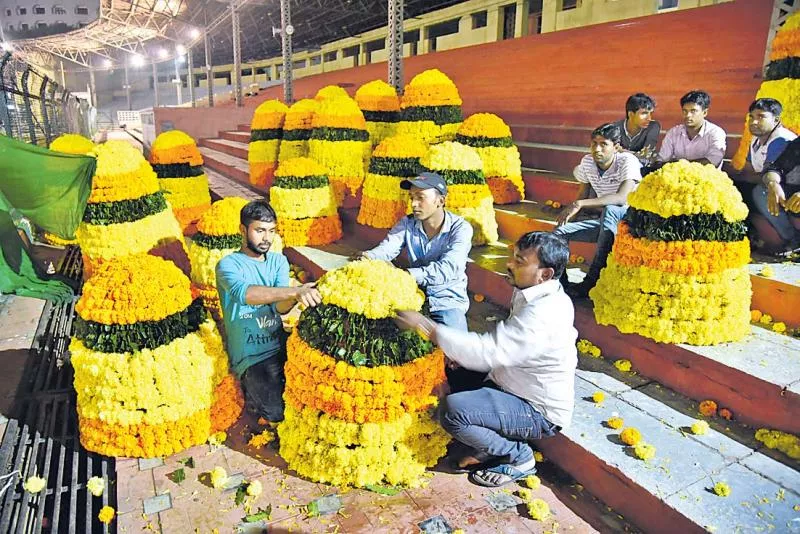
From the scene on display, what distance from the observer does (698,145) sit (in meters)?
4.59

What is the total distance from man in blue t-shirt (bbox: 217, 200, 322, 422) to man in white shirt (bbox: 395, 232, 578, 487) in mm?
1249

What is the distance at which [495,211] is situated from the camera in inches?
243

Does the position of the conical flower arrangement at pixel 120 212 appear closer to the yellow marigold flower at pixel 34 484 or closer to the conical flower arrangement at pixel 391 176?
the conical flower arrangement at pixel 391 176

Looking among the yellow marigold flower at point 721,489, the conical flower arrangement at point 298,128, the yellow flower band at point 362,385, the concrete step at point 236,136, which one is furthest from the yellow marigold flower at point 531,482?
the concrete step at point 236,136

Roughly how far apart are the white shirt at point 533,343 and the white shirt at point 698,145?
275 centimetres

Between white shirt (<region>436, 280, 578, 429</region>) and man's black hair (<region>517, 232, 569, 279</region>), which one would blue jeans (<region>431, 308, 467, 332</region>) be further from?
man's black hair (<region>517, 232, 569, 279</region>)

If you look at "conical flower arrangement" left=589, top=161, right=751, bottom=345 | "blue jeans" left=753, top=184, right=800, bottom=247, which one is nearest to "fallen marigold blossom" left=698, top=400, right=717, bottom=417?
"conical flower arrangement" left=589, top=161, right=751, bottom=345

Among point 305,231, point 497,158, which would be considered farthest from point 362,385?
point 305,231

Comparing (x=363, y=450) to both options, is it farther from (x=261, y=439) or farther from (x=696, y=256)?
(x=696, y=256)

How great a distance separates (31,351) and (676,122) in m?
7.50

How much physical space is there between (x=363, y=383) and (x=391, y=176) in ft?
13.3

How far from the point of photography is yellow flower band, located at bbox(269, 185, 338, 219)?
6828mm

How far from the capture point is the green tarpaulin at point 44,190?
17.2 feet

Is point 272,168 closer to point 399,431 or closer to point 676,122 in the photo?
point 676,122
